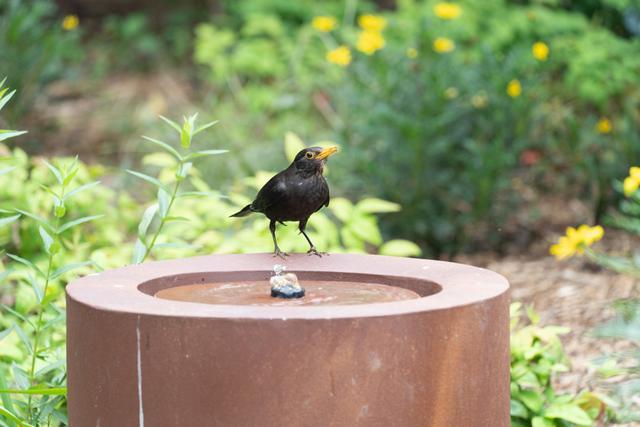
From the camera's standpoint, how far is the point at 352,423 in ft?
7.30

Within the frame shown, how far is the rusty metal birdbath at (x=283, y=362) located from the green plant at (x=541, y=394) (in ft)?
2.55

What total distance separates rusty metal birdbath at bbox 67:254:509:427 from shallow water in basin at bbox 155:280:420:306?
0.22 m

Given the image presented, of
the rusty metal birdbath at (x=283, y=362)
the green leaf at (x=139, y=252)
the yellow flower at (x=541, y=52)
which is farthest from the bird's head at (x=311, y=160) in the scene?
the yellow flower at (x=541, y=52)

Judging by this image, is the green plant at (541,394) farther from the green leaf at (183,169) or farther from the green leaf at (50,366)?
the green leaf at (50,366)

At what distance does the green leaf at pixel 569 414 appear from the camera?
3135mm

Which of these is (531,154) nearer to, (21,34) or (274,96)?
(274,96)

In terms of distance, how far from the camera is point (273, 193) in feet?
10.5

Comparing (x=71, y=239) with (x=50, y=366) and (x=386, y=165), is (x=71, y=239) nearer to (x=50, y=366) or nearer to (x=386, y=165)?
(x=386, y=165)

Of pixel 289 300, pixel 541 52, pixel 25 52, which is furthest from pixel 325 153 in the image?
pixel 25 52

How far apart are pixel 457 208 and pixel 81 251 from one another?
2.46 metres

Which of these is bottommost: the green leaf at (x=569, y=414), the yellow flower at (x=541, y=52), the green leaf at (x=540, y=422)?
the green leaf at (x=540, y=422)

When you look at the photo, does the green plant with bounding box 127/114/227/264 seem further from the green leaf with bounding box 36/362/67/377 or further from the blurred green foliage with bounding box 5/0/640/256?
the blurred green foliage with bounding box 5/0/640/256

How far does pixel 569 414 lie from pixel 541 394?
0.26 meters

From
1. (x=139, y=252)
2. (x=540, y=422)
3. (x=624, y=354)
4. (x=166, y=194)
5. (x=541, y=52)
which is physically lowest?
(x=540, y=422)
